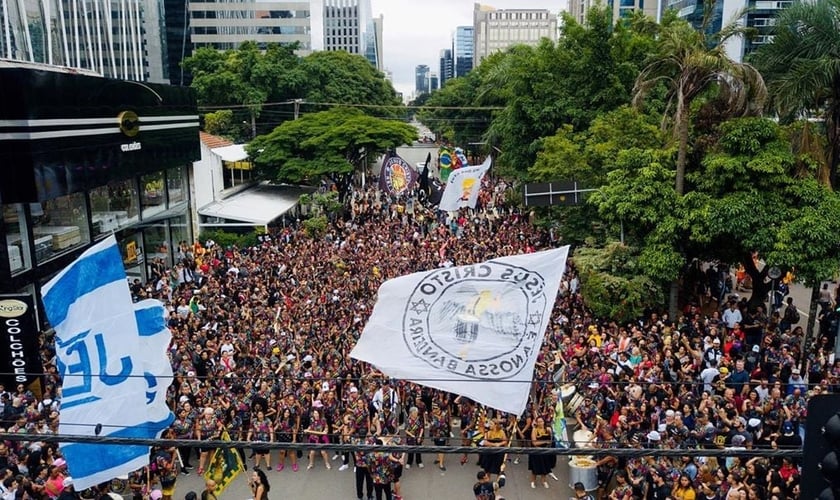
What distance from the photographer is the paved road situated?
11359 mm

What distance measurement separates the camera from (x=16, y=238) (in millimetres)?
17859

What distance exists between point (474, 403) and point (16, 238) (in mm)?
12804

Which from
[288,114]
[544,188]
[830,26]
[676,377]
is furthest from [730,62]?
[288,114]

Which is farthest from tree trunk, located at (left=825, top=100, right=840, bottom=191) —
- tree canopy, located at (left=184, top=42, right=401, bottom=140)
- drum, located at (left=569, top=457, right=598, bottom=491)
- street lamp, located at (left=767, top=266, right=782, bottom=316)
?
tree canopy, located at (left=184, top=42, right=401, bottom=140)

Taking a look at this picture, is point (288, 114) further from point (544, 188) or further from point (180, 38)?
point (180, 38)

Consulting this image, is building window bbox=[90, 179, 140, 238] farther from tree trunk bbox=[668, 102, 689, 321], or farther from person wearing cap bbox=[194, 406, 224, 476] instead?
tree trunk bbox=[668, 102, 689, 321]

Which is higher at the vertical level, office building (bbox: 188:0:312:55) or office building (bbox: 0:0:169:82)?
office building (bbox: 188:0:312:55)

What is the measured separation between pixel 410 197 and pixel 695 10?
5243cm

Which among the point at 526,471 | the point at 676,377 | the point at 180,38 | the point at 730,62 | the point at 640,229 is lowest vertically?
the point at 526,471

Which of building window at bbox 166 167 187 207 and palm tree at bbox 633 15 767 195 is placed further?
building window at bbox 166 167 187 207

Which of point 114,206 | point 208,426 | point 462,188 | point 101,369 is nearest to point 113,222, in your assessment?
point 114,206

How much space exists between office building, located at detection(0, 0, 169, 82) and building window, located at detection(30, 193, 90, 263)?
3655 cm

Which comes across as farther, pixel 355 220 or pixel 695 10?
pixel 695 10

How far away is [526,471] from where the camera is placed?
12.0 metres
